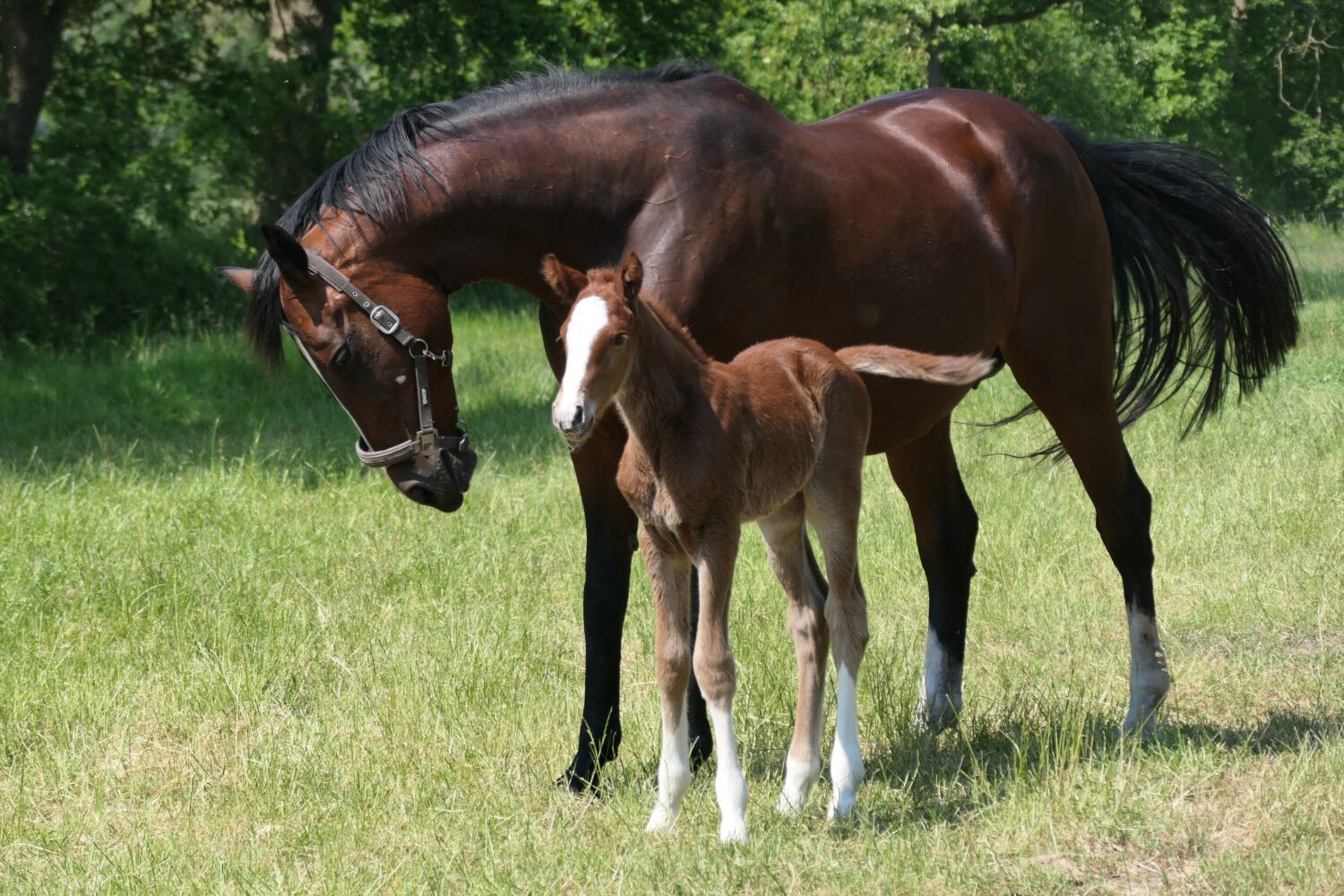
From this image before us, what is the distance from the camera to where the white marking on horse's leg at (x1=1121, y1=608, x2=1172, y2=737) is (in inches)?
195

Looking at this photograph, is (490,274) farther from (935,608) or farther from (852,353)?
(935,608)

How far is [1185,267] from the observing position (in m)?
5.64

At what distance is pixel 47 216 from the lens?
45.2 ft

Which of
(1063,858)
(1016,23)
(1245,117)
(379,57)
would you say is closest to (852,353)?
(1063,858)

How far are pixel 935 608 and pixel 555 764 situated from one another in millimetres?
1643

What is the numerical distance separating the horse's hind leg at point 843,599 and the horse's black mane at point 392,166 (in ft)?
4.51

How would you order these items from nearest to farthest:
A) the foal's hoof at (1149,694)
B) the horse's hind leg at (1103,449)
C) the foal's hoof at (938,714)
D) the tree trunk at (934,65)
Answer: the foal's hoof at (938,714), the foal's hoof at (1149,694), the horse's hind leg at (1103,449), the tree trunk at (934,65)

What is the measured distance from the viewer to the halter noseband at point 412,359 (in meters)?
3.89

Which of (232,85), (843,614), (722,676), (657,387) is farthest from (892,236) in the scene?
(232,85)

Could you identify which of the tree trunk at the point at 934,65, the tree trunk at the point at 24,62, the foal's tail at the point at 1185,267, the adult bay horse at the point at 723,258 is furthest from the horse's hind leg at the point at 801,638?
the tree trunk at the point at 934,65

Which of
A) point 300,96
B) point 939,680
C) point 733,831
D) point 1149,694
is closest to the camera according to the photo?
point 733,831

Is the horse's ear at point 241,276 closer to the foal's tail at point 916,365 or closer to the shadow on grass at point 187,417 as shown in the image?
the foal's tail at point 916,365

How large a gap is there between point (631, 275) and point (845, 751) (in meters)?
1.45

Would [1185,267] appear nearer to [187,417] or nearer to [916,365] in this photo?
[916,365]
